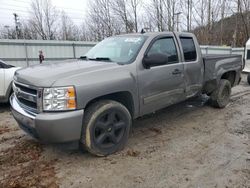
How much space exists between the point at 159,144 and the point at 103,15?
106ft

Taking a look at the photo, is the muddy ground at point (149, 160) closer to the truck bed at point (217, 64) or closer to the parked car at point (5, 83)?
the truck bed at point (217, 64)

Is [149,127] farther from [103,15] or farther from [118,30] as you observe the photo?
[103,15]

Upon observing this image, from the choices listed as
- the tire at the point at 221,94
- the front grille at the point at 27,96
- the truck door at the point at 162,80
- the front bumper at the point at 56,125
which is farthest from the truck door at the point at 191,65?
the front grille at the point at 27,96

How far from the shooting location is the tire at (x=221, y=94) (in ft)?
20.6

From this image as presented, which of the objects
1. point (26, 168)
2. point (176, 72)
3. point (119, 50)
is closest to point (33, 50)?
point (119, 50)

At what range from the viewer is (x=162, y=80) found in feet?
14.6

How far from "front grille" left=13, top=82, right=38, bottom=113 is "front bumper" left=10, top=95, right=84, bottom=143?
131 millimetres

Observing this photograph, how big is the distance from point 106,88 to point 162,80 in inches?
50.2

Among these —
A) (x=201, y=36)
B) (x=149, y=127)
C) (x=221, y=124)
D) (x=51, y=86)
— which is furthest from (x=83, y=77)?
(x=201, y=36)

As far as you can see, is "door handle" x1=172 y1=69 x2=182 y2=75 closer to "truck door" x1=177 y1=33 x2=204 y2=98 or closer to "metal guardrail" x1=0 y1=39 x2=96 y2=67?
"truck door" x1=177 y1=33 x2=204 y2=98

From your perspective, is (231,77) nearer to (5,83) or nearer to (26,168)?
(26,168)

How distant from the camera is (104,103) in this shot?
370 cm

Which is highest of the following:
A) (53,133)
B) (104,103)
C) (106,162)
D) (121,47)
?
(121,47)

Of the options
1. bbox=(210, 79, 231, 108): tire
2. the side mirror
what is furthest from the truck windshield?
bbox=(210, 79, 231, 108): tire
